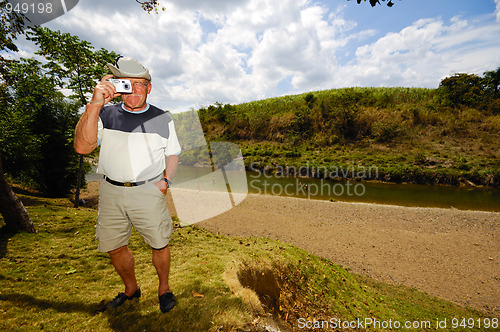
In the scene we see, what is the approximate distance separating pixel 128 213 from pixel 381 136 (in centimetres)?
5000

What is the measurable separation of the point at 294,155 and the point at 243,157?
1142cm

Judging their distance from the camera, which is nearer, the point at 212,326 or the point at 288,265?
the point at 212,326

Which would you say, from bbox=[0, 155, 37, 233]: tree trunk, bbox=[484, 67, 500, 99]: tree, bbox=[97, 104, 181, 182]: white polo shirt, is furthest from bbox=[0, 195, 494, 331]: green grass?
bbox=[484, 67, 500, 99]: tree

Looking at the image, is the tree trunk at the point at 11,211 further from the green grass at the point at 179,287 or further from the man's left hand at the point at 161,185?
the man's left hand at the point at 161,185

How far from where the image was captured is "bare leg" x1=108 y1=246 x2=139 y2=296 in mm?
2609

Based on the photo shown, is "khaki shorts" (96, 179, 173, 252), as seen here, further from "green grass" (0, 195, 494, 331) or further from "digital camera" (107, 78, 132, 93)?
"green grass" (0, 195, 494, 331)

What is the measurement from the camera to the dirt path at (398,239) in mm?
9609

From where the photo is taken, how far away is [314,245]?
40.4ft

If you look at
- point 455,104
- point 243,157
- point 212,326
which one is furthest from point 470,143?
point 212,326

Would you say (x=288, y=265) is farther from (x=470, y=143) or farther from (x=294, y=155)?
(x=470, y=143)

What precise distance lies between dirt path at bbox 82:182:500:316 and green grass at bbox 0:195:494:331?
7.31 ft

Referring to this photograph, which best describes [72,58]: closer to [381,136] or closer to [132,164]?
[132,164]

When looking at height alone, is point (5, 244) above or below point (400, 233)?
above

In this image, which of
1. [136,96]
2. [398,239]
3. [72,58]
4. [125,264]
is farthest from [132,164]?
[398,239]
